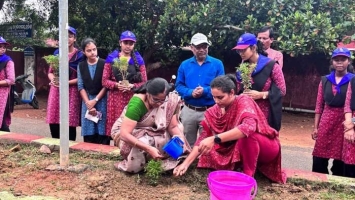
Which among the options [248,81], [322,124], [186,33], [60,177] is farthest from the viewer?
[186,33]

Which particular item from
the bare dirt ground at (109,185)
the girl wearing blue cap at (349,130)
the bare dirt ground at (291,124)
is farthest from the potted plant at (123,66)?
the bare dirt ground at (291,124)

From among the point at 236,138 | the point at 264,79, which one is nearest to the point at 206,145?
the point at 236,138

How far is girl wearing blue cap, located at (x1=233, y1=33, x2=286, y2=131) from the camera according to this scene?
358cm

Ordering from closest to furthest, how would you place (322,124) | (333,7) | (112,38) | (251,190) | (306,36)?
(251,190)
(322,124)
(306,36)
(333,7)
(112,38)

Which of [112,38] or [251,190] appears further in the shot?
[112,38]

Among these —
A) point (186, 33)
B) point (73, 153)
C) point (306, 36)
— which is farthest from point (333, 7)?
point (73, 153)

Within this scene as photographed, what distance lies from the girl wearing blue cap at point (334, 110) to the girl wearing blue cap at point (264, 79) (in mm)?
493

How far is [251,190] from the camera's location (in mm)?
2574

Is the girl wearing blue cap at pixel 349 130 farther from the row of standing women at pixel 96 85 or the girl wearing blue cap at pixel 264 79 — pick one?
the row of standing women at pixel 96 85

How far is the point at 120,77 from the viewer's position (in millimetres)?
4215

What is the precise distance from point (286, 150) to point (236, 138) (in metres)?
4.23

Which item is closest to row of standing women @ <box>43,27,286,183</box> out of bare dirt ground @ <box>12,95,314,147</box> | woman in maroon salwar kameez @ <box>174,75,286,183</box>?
woman in maroon salwar kameez @ <box>174,75,286,183</box>

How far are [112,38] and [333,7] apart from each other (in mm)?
5294

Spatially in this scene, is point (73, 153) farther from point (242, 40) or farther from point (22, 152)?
point (242, 40)
